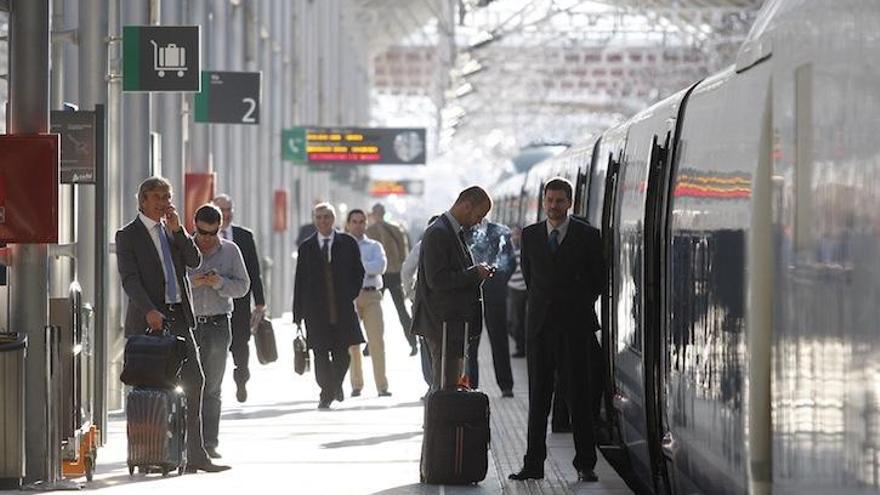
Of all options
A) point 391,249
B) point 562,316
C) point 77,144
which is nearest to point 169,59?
point 77,144

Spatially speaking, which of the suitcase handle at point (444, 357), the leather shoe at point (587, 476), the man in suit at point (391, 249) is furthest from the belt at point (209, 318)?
the man in suit at point (391, 249)

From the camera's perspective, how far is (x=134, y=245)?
12398 millimetres

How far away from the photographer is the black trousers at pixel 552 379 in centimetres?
1234

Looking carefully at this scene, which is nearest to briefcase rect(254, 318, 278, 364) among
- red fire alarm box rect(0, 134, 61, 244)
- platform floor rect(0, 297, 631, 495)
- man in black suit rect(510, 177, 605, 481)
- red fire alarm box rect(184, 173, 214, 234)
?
platform floor rect(0, 297, 631, 495)

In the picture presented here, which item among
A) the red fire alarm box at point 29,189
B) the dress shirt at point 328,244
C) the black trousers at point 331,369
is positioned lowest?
the black trousers at point 331,369

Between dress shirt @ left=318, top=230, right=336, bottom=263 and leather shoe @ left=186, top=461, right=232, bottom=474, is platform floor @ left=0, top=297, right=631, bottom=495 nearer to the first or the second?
leather shoe @ left=186, top=461, right=232, bottom=474

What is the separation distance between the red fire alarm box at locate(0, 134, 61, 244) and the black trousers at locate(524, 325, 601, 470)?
9.35 feet

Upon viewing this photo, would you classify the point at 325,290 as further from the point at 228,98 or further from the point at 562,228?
the point at 228,98

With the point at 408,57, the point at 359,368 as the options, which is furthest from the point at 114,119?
the point at 408,57

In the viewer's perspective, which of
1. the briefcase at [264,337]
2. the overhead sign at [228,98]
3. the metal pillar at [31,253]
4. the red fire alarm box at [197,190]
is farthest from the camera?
the overhead sign at [228,98]

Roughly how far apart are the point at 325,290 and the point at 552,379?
583 cm

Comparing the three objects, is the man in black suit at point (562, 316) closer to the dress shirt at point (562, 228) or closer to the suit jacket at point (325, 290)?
the dress shirt at point (562, 228)

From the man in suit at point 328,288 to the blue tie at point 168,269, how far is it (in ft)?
17.6

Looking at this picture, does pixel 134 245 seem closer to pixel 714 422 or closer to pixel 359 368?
pixel 714 422
